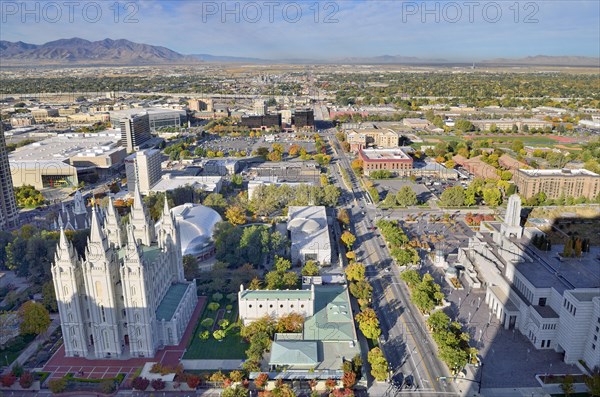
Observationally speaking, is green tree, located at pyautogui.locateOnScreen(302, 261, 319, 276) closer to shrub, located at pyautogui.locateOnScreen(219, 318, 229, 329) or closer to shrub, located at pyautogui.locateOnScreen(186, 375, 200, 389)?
shrub, located at pyautogui.locateOnScreen(219, 318, 229, 329)

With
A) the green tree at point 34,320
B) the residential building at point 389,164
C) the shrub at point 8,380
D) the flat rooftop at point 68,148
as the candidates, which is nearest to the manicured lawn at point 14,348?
the green tree at point 34,320

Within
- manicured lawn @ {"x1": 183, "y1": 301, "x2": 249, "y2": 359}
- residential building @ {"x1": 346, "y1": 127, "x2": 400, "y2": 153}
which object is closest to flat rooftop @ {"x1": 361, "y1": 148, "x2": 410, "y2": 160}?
residential building @ {"x1": 346, "y1": 127, "x2": 400, "y2": 153}

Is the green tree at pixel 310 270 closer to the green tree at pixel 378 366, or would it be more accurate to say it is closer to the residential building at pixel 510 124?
the green tree at pixel 378 366

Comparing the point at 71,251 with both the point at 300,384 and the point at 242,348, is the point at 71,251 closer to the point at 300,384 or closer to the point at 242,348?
the point at 242,348

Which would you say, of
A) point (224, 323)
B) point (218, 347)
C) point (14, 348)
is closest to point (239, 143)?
point (224, 323)

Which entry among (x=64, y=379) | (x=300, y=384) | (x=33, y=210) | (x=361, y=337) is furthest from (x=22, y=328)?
(x=33, y=210)

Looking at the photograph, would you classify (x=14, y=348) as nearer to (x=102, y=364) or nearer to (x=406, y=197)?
(x=102, y=364)
